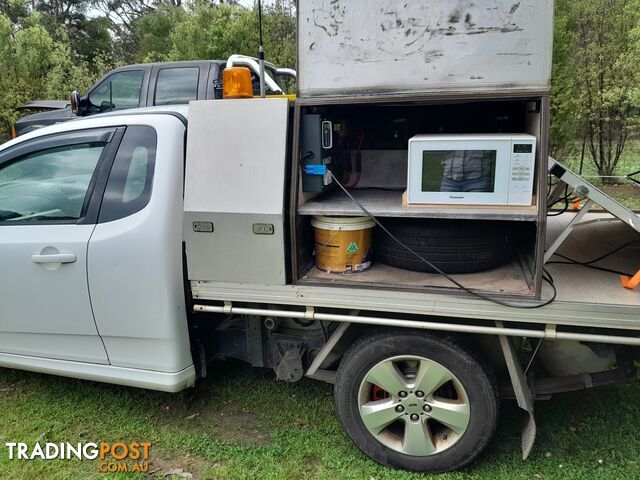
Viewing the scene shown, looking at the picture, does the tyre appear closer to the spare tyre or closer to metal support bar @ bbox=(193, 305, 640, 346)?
metal support bar @ bbox=(193, 305, 640, 346)

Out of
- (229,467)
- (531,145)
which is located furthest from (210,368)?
(531,145)

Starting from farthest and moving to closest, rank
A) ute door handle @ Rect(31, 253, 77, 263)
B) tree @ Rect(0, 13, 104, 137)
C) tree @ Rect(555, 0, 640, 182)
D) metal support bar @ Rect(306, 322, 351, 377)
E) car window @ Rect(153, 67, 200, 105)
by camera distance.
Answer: tree @ Rect(0, 13, 104, 137) → tree @ Rect(555, 0, 640, 182) → car window @ Rect(153, 67, 200, 105) → ute door handle @ Rect(31, 253, 77, 263) → metal support bar @ Rect(306, 322, 351, 377)

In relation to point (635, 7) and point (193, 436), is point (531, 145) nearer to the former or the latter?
point (193, 436)

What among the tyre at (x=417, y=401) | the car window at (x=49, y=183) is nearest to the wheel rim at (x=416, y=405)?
the tyre at (x=417, y=401)

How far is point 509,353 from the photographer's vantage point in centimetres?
264

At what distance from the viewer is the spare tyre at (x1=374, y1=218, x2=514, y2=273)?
2.73m

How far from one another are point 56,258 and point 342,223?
5.54 feet

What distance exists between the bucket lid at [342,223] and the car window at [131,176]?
3.20ft

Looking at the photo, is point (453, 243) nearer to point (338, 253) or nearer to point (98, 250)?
point (338, 253)

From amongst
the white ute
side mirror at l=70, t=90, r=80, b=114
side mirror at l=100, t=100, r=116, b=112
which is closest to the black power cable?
the white ute

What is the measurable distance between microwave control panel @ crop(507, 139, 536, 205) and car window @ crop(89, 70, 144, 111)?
7.42 meters

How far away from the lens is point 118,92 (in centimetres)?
877

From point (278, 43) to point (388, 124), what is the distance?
35.1 feet

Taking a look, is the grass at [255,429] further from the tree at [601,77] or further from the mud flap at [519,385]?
the tree at [601,77]
